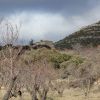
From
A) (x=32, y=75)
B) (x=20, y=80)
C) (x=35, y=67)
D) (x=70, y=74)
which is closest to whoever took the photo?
(x=20, y=80)

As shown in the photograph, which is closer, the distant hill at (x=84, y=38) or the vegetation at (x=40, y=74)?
the vegetation at (x=40, y=74)

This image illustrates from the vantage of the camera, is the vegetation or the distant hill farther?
the distant hill

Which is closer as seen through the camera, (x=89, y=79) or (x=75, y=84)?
(x=89, y=79)

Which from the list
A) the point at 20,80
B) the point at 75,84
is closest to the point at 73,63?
the point at 75,84

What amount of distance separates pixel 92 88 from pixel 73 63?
58.6ft

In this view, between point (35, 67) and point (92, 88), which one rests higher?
point (35, 67)

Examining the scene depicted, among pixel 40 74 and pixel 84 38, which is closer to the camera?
pixel 40 74

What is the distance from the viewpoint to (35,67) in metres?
55.2

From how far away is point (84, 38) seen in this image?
6688 inches

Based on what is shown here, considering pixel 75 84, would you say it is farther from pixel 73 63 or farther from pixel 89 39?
pixel 89 39

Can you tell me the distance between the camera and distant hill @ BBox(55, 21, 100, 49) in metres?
157

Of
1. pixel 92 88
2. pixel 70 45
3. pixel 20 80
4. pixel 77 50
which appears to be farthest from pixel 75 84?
pixel 70 45

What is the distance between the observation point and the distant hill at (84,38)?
157413 mm

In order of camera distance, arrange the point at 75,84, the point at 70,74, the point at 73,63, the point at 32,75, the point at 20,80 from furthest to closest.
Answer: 1. the point at 73,63
2. the point at 70,74
3. the point at 75,84
4. the point at 32,75
5. the point at 20,80
